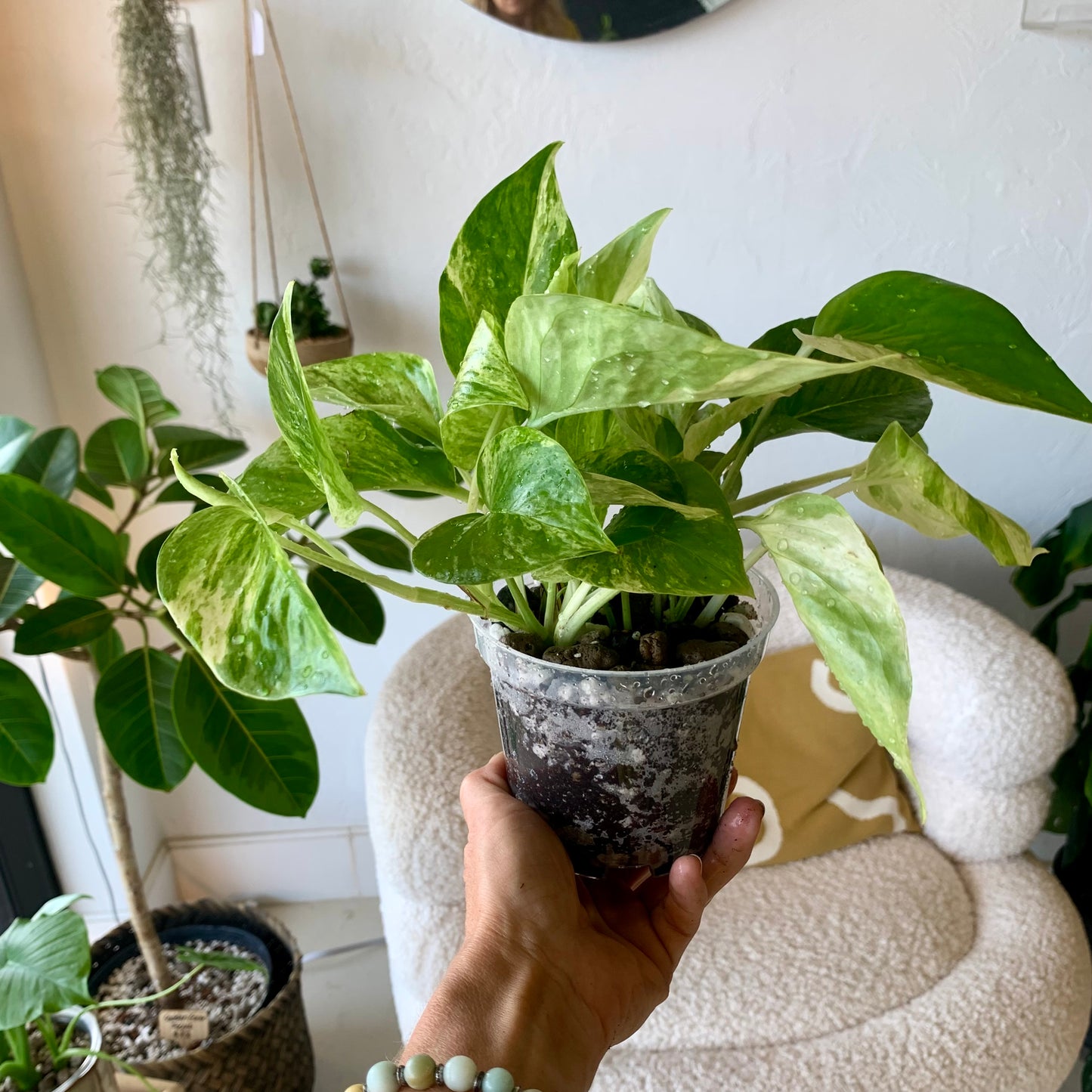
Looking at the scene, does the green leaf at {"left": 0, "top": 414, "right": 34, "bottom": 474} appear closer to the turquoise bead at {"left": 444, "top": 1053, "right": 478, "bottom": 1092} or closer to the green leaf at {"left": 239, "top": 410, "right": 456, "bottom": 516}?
the green leaf at {"left": 239, "top": 410, "right": 456, "bottom": 516}

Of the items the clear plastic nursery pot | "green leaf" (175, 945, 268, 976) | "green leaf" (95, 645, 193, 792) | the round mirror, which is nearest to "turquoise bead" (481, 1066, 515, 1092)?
the clear plastic nursery pot

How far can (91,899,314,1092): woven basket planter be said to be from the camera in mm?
1227

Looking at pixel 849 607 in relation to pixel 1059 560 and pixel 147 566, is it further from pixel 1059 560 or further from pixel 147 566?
pixel 1059 560

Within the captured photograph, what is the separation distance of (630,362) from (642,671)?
0.72 feet

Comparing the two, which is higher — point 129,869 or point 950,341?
point 950,341

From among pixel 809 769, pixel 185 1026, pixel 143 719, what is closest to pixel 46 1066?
pixel 185 1026

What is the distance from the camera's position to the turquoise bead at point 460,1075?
563 millimetres

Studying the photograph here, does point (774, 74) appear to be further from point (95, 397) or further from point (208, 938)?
point (208, 938)

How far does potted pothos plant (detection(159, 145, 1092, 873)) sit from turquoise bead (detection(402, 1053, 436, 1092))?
6.2 inches

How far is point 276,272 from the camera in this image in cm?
142

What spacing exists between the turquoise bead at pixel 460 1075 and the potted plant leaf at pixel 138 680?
0.49 meters

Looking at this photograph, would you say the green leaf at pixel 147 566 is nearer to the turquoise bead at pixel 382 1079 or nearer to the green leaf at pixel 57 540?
the green leaf at pixel 57 540

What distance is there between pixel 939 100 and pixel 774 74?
9.7 inches

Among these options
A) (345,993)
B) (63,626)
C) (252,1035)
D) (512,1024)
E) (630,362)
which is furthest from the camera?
(345,993)
